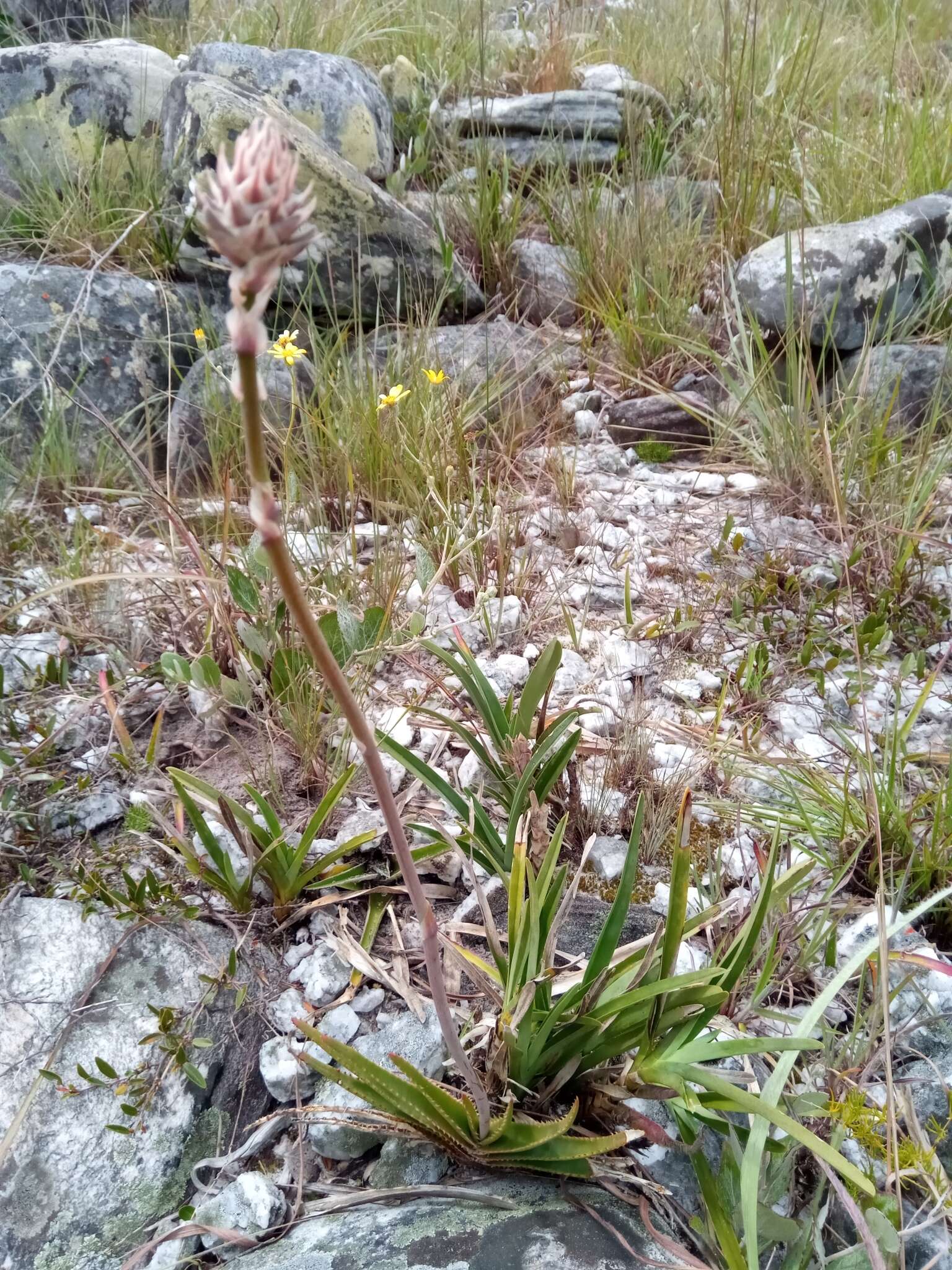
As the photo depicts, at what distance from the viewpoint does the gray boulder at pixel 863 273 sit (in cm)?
260

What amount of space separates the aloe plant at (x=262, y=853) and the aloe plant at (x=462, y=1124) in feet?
1.24

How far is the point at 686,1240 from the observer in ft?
2.98

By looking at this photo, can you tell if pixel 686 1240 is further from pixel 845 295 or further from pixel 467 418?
pixel 845 295

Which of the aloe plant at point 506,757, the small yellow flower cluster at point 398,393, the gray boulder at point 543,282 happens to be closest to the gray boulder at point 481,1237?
the aloe plant at point 506,757

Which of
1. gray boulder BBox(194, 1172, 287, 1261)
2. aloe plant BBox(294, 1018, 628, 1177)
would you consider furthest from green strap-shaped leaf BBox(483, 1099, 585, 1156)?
gray boulder BBox(194, 1172, 287, 1261)

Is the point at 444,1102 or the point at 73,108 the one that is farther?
the point at 73,108

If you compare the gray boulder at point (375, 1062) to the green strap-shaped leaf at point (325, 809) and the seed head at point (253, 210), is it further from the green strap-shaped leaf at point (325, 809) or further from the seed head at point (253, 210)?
the seed head at point (253, 210)

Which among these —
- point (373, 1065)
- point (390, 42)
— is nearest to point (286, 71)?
point (390, 42)

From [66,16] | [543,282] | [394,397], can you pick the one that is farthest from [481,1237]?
[66,16]

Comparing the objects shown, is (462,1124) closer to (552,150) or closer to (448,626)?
(448,626)

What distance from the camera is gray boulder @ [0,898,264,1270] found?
0.97 meters

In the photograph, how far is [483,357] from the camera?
280 cm

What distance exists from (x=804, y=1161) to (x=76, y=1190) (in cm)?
89

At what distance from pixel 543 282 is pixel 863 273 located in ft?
4.02
